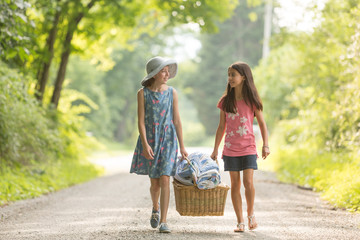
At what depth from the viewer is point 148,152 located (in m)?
5.77

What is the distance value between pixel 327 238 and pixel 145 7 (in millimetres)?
13996

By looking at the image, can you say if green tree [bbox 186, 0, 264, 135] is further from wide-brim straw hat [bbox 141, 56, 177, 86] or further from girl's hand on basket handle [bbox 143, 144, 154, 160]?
girl's hand on basket handle [bbox 143, 144, 154, 160]

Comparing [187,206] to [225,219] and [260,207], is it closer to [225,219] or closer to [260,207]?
[225,219]

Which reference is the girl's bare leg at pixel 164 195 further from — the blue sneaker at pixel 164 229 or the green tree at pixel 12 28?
the green tree at pixel 12 28

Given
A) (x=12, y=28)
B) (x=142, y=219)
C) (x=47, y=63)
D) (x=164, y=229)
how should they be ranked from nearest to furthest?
(x=164, y=229) < (x=142, y=219) < (x=12, y=28) < (x=47, y=63)

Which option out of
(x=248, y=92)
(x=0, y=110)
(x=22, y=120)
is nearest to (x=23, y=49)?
(x=0, y=110)

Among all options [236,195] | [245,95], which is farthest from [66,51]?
[236,195]

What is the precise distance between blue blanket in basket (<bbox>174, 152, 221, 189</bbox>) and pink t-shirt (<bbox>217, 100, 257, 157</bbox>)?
0.27 meters

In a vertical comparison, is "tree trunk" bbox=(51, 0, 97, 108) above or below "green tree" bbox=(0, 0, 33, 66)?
above

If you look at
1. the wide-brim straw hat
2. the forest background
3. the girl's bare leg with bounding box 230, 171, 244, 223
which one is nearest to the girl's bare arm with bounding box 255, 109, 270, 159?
the girl's bare leg with bounding box 230, 171, 244, 223

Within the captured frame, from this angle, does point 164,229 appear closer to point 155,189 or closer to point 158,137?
point 155,189

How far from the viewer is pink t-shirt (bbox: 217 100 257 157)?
19.6 feet

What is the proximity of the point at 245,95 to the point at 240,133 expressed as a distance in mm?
461

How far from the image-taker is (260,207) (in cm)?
820
